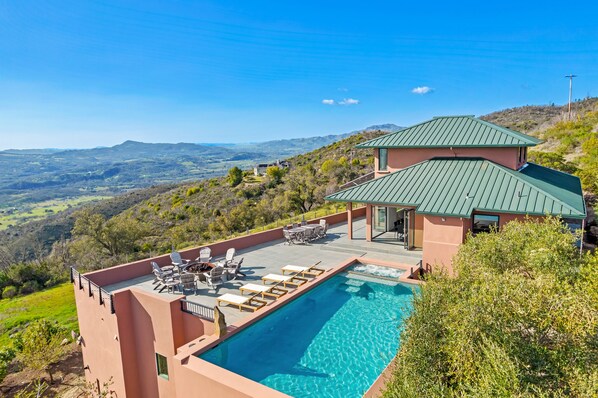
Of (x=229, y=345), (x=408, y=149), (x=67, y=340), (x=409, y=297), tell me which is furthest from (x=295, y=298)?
(x=67, y=340)

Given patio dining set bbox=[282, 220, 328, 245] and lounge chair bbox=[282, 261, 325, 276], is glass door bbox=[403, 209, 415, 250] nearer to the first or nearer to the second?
patio dining set bbox=[282, 220, 328, 245]

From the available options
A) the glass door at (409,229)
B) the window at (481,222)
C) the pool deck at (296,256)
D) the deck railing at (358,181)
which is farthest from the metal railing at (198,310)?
the deck railing at (358,181)

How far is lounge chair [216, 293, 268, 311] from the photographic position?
37.7ft

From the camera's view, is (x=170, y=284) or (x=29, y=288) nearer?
(x=170, y=284)

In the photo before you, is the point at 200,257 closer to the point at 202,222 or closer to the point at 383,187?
the point at 383,187

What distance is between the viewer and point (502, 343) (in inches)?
184

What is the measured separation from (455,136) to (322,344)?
13439 millimetres

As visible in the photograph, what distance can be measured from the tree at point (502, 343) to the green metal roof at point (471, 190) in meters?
8.57

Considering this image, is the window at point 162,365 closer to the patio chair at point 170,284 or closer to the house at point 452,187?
the patio chair at point 170,284

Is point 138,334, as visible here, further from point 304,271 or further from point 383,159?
point 383,159

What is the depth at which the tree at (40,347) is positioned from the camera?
18.0 metres

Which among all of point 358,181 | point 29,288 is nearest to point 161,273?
point 358,181

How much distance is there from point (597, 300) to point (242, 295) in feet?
33.5

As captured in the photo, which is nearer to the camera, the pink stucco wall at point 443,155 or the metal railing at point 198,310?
the metal railing at point 198,310
